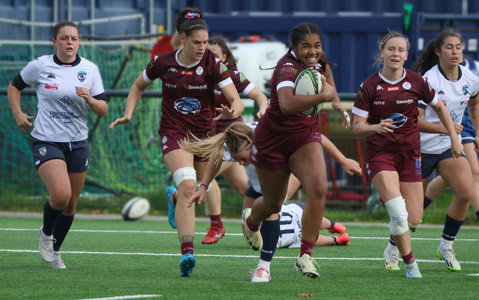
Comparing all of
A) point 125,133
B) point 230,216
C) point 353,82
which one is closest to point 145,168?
point 125,133

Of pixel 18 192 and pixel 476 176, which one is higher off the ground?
pixel 476 176

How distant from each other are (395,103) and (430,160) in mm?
1066

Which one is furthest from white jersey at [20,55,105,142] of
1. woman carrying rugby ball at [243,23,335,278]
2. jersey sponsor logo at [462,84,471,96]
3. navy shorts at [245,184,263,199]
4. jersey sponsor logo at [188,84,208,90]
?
jersey sponsor logo at [462,84,471,96]

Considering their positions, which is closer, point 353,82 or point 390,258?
point 390,258

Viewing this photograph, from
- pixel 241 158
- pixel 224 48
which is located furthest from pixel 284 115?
pixel 224 48

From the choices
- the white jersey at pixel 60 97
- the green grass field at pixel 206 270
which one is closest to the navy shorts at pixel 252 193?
the green grass field at pixel 206 270

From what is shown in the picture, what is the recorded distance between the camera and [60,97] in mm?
8289

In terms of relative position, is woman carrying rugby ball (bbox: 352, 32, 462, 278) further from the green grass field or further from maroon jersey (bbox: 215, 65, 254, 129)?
maroon jersey (bbox: 215, 65, 254, 129)

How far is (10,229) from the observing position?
38.2ft

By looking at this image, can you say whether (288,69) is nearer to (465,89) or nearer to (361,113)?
(361,113)

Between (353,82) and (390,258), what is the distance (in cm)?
876

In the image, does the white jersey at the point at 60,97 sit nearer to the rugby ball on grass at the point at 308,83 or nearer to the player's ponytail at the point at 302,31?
the player's ponytail at the point at 302,31

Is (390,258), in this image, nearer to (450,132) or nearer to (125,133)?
(450,132)

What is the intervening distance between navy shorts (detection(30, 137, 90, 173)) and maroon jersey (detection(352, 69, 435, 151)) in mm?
2337
